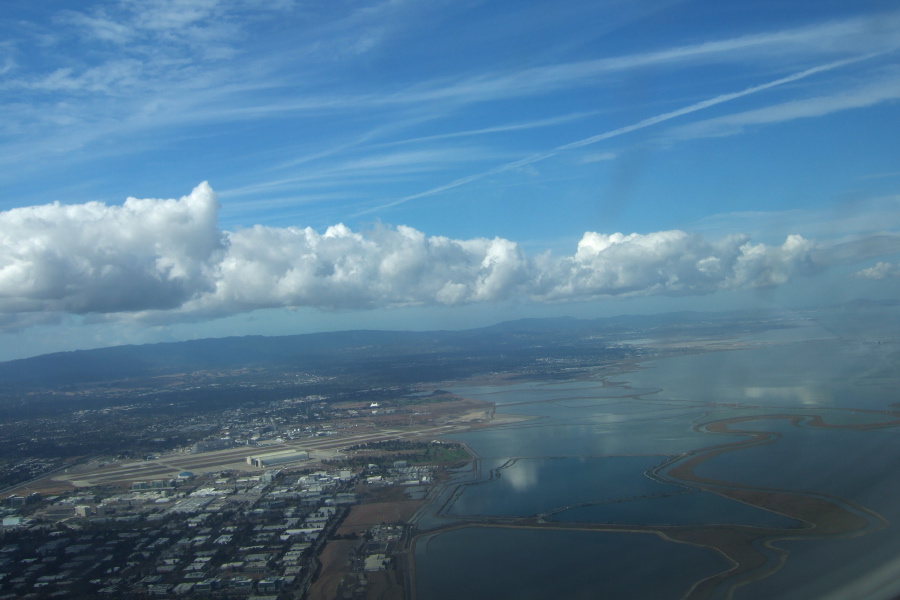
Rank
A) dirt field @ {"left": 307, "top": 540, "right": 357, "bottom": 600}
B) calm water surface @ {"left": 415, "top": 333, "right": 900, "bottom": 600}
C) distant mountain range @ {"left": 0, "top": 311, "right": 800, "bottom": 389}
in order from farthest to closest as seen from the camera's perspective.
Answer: distant mountain range @ {"left": 0, "top": 311, "right": 800, "bottom": 389}
dirt field @ {"left": 307, "top": 540, "right": 357, "bottom": 600}
calm water surface @ {"left": 415, "top": 333, "right": 900, "bottom": 600}

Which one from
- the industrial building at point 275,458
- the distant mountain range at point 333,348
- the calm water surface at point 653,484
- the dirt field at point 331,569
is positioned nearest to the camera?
the calm water surface at point 653,484

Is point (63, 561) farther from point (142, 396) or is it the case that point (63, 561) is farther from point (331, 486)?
point (142, 396)

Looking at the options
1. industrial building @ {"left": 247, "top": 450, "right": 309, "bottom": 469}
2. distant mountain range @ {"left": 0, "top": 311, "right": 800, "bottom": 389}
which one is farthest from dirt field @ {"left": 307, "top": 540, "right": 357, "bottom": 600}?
distant mountain range @ {"left": 0, "top": 311, "right": 800, "bottom": 389}

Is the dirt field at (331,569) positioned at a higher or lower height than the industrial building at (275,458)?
higher

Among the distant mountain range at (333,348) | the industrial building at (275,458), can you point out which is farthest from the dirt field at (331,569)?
the distant mountain range at (333,348)

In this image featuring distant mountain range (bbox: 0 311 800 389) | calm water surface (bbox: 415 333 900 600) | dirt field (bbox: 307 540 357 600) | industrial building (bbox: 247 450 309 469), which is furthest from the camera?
distant mountain range (bbox: 0 311 800 389)

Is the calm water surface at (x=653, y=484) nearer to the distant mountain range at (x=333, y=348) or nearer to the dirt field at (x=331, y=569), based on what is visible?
the dirt field at (x=331, y=569)

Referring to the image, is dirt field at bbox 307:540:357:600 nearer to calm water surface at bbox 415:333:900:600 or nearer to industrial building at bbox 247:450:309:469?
calm water surface at bbox 415:333:900:600

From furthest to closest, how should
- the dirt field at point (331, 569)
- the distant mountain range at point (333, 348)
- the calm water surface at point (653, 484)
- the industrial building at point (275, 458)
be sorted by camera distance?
the distant mountain range at point (333, 348), the industrial building at point (275, 458), the dirt field at point (331, 569), the calm water surface at point (653, 484)

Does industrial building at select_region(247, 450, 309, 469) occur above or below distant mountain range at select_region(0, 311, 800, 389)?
below

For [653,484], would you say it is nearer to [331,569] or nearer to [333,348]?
[331,569]

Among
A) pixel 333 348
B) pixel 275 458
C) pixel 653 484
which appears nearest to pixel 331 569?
pixel 653 484
